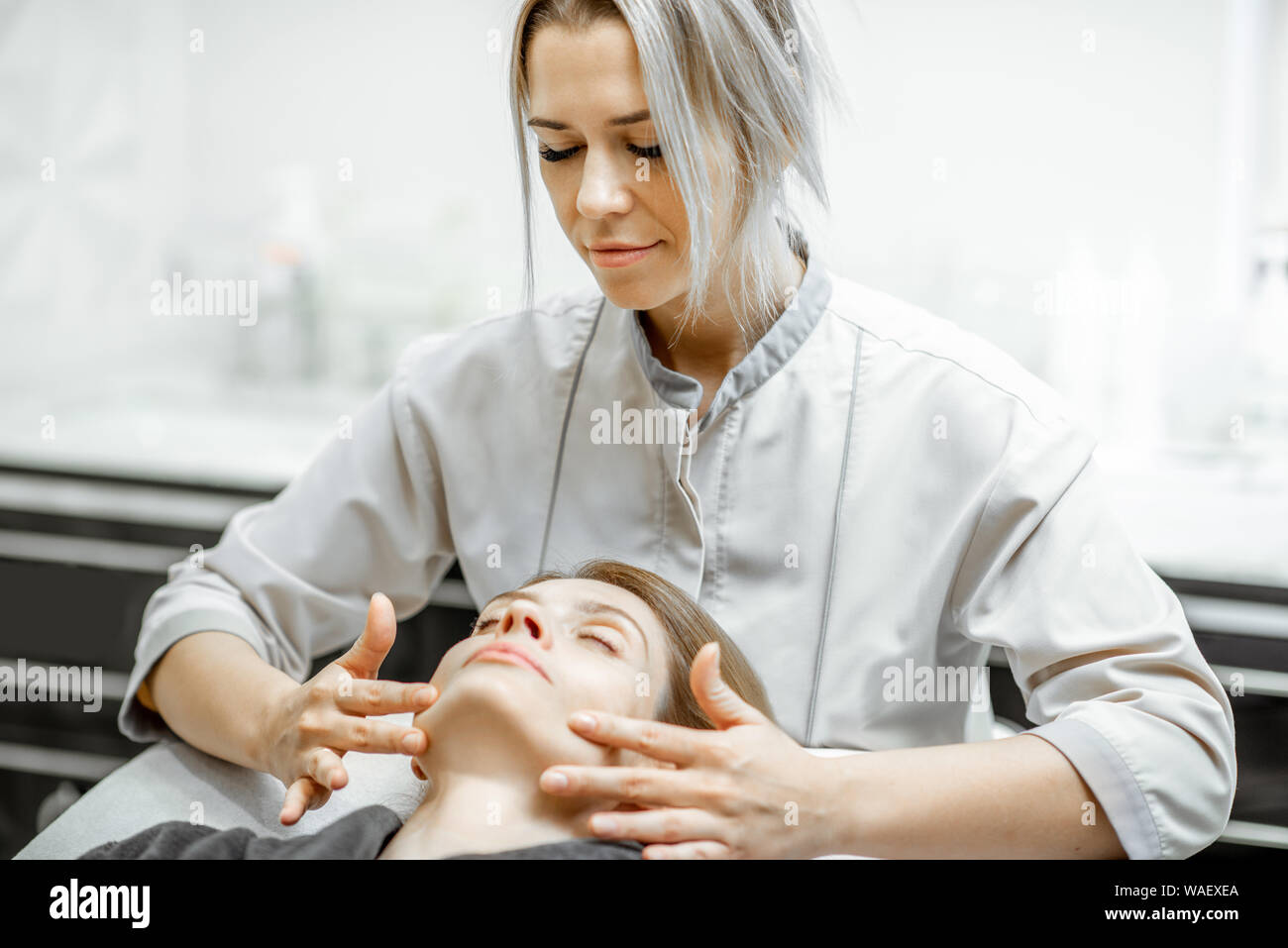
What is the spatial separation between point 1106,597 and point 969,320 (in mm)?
935

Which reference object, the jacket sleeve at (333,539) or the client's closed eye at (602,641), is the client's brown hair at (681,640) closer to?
the client's closed eye at (602,641)

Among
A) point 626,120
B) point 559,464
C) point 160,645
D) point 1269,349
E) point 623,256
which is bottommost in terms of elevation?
point 160,645

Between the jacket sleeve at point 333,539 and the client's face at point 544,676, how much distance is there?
0.31 meters

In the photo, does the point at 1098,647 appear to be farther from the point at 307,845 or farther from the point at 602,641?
the point at 307,845

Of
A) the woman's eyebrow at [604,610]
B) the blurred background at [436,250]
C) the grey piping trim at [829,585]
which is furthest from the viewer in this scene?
the blurred background at [436,250]

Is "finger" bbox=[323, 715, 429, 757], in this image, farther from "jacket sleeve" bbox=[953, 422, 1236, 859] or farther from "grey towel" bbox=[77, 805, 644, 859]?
"jacket sleeve" bbox=[953, 422, 1236, 859]

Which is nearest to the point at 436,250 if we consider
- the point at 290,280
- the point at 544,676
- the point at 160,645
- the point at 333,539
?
the point at 290,280

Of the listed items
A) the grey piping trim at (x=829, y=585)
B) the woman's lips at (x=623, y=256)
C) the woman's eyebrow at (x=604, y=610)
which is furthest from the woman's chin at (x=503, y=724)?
the woman's lips at (x=623, y=256)

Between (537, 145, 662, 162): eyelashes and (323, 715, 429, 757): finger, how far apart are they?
56 cm

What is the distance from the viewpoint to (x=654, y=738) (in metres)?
0.87

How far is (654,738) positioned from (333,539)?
624 mm

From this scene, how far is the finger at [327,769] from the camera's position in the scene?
96cm
